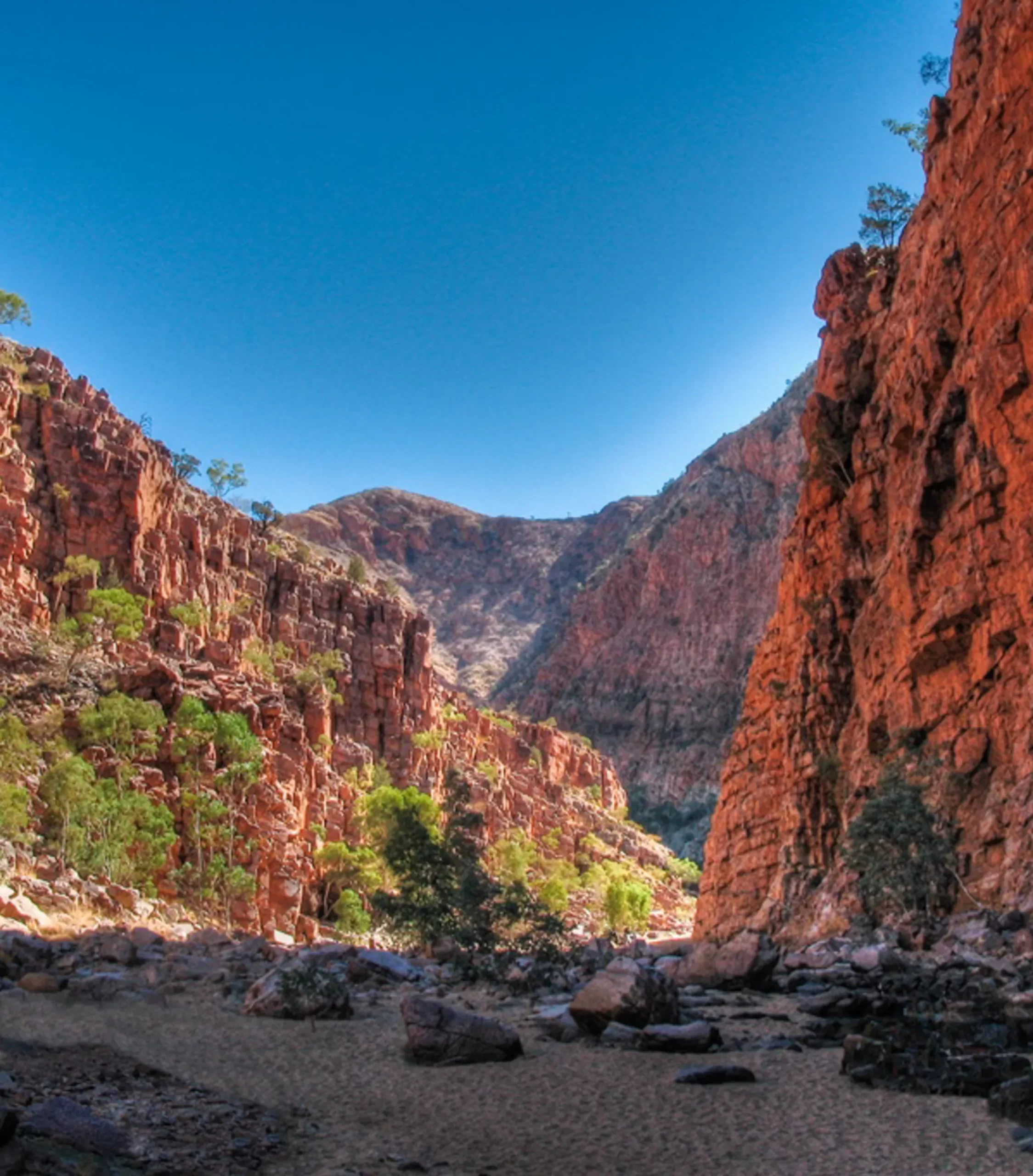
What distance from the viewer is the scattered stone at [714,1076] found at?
9.70m

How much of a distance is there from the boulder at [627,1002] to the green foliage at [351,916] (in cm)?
3062

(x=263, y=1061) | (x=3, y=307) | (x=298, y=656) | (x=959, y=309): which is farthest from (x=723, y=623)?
(x=263, y=1061)

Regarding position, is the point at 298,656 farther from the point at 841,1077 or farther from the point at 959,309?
the point at 841,1077

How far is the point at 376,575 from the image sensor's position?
579ft

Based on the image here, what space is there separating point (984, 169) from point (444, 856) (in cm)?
2143

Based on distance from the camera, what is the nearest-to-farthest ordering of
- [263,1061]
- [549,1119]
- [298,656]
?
[549,1119] → [263,1061] → [298,656]

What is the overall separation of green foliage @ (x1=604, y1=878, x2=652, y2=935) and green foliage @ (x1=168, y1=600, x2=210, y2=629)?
2923cm

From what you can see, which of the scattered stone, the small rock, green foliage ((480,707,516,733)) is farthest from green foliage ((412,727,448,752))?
the scattered stone

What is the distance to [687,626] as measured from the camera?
12419cm

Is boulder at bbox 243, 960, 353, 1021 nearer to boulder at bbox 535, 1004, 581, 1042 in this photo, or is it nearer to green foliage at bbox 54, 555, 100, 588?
boulder at bbox 535, 1004, 581, 1042

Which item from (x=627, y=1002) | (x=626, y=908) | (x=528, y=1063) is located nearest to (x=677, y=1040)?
(x=627, y=1002)

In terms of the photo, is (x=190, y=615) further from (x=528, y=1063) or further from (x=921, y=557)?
(x=528, y=1063)

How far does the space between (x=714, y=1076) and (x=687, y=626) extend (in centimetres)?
11615

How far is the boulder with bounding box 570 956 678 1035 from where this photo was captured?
11836 mm
